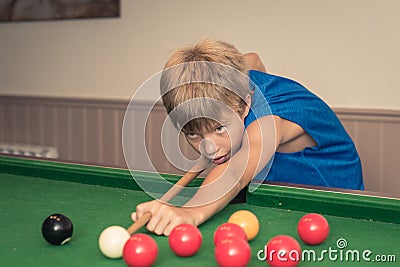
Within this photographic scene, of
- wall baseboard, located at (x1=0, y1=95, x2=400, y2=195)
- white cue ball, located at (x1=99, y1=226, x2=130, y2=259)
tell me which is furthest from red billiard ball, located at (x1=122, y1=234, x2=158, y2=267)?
wall baseboard, located at (x1=0, y1=95, x2=400, y2=195)

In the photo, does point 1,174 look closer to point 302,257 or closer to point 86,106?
point 302,257

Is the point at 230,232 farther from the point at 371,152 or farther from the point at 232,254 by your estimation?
the point at 371,152

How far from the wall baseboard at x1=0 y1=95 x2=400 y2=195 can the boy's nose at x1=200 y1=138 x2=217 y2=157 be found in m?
1.35

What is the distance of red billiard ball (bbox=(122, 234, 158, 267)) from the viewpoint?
3.68ft

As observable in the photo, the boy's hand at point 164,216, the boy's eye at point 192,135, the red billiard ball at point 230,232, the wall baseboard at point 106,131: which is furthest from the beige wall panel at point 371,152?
the red billiard ball at point 230,232

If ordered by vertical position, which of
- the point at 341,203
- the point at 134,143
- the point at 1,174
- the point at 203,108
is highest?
the point at 203,108

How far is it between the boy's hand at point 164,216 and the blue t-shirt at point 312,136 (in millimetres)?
551

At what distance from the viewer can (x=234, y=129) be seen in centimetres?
172

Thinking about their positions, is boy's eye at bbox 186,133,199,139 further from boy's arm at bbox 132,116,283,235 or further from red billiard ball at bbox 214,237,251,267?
red billiard ball at bbox 214,237,251,267

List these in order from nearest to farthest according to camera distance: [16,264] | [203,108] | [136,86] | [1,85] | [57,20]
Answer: [16,264], [203,108], [136,86], [57,20], [1,85]

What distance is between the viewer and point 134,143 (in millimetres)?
3633

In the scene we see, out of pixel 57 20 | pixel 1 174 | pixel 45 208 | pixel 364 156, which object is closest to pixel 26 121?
pixel 57 20

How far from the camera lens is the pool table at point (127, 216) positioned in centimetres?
121

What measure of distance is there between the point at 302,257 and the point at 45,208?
775mm
